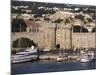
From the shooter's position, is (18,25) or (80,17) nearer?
(18,25)

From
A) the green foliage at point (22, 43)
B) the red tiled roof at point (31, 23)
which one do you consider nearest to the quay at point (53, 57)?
the green foliage at point (22, 43)

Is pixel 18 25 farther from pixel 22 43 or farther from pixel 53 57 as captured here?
pixel 53 57

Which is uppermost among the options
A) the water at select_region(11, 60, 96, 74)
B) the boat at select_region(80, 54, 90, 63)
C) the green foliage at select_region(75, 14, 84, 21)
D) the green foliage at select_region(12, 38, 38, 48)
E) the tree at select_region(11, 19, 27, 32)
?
the green foliage at select_region(75, 14, 84, 21)

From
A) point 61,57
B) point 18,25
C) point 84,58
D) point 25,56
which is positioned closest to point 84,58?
point 84,58

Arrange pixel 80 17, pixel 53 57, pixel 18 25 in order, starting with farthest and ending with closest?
1. pixel 80 17
2. pixel 53 57
3. pixel 18 25

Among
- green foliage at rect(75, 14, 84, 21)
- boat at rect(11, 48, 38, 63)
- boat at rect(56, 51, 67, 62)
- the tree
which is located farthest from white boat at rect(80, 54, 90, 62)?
the tree

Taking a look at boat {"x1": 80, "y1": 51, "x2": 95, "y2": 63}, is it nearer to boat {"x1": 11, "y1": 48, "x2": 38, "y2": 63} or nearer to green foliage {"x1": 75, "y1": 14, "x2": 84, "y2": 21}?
green foliage {"x1": 75, "y1": 14, "x2": 84, "y2": 21}
